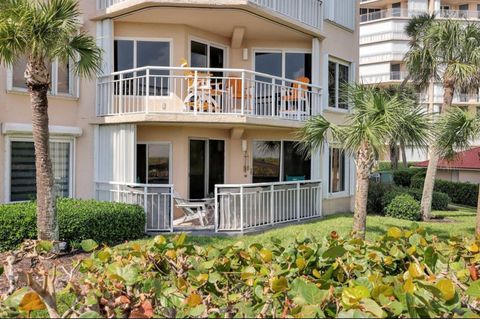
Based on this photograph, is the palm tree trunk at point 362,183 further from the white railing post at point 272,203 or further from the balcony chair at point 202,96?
the balcony chair at point 202,96

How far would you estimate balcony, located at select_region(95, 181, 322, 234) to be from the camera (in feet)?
39.4

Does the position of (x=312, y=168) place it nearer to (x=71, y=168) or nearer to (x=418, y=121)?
(x=418, y=121)

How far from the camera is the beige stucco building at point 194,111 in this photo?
40.6 ft

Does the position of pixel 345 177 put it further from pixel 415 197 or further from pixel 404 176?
pixel 404 176

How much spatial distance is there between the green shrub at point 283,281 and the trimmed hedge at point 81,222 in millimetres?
6763

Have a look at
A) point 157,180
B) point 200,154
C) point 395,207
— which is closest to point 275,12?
point 200,154

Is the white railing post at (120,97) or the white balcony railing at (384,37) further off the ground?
the white balcony railing at (384,37)

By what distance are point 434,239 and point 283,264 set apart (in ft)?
6.06

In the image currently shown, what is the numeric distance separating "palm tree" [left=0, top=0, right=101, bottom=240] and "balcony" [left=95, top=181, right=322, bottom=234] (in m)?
3.34

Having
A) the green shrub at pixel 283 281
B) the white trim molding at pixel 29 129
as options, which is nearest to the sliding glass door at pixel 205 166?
the white trim molding at pixel 29 129

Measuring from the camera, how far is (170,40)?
46.4ft

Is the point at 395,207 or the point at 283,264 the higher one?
the point at 283,264

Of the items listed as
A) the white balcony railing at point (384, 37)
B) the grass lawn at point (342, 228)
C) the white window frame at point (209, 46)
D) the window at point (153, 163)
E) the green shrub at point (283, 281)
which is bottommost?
the grass lawn at point (342, 228)

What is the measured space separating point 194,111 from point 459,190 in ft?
63.7
